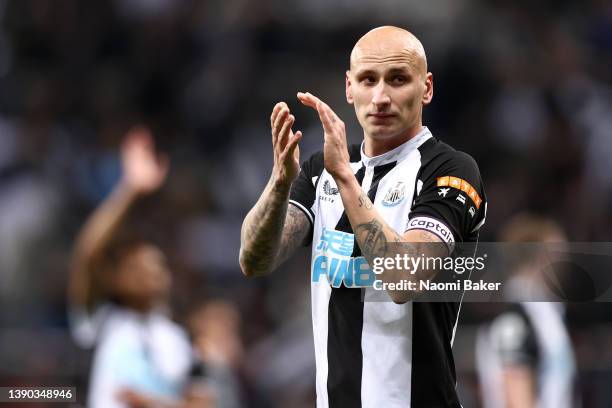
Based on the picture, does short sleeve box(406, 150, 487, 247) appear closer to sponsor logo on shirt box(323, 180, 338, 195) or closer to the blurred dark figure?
sponsor logo on shirt box(323, 180, 338, 195)

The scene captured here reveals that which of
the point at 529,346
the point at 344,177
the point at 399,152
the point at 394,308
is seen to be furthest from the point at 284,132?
the point at 529,346

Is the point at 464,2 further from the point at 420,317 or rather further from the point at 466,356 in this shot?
the point at 420,317

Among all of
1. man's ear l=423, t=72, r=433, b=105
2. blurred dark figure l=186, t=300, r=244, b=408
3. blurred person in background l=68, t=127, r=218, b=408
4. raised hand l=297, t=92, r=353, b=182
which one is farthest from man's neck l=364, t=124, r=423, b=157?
blurred dark figure l=186, t=300, r=244, b=408

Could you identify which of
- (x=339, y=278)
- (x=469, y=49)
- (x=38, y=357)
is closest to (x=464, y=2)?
(x=469, y=49)

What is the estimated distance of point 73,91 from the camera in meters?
11.3

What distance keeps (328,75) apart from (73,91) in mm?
2623

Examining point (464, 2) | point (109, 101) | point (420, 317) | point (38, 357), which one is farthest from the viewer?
point (464, 2)

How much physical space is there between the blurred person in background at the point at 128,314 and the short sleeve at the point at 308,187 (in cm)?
254

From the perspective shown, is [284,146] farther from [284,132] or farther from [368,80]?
[368,80]

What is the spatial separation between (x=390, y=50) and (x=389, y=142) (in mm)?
367

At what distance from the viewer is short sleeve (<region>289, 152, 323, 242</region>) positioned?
4.50 meters

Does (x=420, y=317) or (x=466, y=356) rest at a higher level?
(x=466, y=356)

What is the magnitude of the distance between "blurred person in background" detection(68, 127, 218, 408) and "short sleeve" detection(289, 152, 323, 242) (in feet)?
8.34

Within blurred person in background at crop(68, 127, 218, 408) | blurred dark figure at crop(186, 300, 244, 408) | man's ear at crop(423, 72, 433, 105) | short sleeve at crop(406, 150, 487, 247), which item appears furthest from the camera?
blurred dark figure at crop(186, 300, 244, 408)
